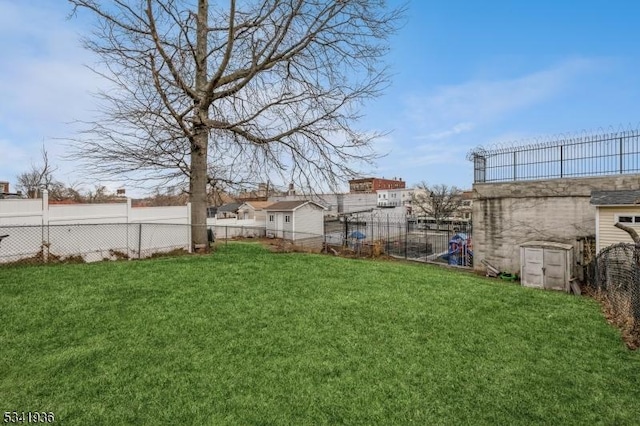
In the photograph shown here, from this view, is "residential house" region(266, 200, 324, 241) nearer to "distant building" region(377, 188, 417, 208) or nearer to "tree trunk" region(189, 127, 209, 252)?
"tree trunk" region(189, 127, 209, 252)

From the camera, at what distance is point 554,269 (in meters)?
9.37

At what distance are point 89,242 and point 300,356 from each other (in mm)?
8316

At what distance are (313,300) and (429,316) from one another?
5.71ft

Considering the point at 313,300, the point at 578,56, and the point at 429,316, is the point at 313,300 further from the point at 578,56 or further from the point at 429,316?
the point at 578,56

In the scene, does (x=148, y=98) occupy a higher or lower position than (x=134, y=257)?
higher

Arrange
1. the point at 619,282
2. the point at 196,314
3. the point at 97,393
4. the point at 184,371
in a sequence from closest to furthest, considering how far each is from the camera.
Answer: the point at 97,393 → the point at 184,371 → the point at 196,314 → the point at 619,282

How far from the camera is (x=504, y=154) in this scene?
11891 millimetres

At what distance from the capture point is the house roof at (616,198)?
338 inches

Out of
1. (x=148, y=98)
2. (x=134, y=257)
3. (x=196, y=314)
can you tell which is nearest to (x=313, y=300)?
(x=196, y=314)

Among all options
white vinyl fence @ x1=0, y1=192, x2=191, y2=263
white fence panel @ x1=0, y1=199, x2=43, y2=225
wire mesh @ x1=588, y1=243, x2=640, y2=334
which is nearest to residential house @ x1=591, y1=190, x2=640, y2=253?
wire mesh @ x1=588, y1=243, x2=640, y2=334

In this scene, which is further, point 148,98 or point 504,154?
point 504,154

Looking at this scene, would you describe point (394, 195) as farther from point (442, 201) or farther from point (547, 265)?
point (547, 265)

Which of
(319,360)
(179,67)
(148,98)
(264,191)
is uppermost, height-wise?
(179,67)

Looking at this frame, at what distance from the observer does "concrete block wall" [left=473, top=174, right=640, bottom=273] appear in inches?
399
